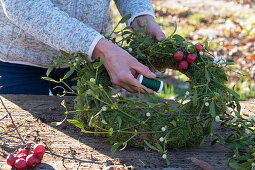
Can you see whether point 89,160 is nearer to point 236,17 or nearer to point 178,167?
point 178,167

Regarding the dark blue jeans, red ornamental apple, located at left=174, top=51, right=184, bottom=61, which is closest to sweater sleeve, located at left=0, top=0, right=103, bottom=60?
red ornamental apple, located at left=174, top=51, right=184, bottom=61

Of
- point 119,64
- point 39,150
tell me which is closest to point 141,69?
point 119,64

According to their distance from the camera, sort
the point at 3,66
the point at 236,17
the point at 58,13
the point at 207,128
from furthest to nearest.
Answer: the point at 236,17 → the point at 3,66 → the point at 58,13 → the point at 207,128

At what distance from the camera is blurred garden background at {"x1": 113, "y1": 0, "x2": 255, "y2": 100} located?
321 centimetres

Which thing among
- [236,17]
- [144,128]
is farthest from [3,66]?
[236,17]

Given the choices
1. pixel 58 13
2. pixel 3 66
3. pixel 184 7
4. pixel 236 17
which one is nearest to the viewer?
pixel 58 13

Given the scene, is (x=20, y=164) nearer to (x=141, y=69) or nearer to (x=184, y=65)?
(x=141, y=69)

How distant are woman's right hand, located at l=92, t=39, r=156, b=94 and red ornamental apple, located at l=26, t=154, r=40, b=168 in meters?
0.43

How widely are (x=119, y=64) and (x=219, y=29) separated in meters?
3.48

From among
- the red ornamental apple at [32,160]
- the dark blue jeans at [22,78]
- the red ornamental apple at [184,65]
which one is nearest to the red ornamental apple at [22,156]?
the red ornamental apple at [32,160]

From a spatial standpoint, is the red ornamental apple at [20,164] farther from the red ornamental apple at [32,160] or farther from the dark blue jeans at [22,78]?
the dark blue jeans at [22,78]

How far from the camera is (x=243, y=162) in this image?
42.6 inches

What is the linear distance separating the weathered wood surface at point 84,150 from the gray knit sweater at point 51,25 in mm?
344

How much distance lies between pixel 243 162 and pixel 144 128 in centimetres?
37
